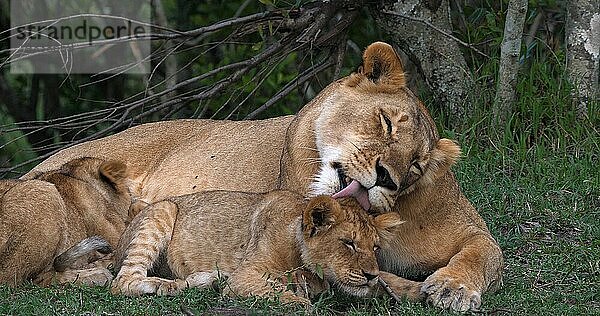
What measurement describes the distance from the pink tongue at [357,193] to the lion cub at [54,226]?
130 cm

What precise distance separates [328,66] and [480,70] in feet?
3.63

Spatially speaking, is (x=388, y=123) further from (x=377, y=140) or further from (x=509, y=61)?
(x=509, y=61)

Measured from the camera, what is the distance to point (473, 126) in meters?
7.94

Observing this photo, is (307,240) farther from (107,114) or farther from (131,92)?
(131,92)

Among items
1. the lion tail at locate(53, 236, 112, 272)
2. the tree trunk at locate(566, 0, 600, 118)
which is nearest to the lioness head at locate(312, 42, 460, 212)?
the lion tail at locate(53, 236, 112, 272)

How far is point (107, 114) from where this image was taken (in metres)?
8.53

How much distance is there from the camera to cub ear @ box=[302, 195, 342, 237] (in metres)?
4.69

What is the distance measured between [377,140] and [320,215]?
21.1 inches

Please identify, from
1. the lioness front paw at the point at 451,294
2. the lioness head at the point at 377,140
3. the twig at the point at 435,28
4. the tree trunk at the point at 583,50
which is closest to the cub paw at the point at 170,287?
the lioness head at the point at 377,140

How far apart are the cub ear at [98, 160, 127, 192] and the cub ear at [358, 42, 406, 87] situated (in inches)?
69.7

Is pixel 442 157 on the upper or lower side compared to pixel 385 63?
lower

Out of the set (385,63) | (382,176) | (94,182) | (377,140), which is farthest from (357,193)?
(94,182)

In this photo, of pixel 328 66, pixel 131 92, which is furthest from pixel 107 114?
pixel 131 92
